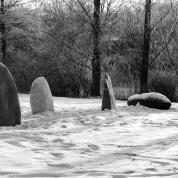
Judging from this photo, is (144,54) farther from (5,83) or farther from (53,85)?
(5,83)

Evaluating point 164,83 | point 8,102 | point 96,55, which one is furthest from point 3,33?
point 8,102

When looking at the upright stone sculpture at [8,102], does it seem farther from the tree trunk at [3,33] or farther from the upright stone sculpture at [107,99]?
the tree trunk at [3,33]

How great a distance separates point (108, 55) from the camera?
25391 millimetres

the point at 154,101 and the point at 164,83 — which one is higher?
the point at 164,83

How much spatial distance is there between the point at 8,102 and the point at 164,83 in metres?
13.3

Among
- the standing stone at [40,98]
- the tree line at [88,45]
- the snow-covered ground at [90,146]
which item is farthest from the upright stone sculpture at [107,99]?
the tree line at [88,45]

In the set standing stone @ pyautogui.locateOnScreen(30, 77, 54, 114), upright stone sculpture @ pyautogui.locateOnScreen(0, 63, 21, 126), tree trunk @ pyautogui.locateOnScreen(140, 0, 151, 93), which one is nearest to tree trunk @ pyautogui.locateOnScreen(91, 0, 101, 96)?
tree trunk @ pyautogui.locateOnScreen(140, 0, 151, 93)

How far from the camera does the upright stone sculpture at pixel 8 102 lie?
9.49 metres

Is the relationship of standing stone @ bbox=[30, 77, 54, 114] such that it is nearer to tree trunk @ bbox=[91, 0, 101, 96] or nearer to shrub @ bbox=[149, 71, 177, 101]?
shrub @ bbox=[149, 71, 177, 101]

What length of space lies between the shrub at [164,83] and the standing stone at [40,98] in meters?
10.3

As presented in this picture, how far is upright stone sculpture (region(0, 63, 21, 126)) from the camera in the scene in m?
9.49

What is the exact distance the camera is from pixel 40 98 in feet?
40.2

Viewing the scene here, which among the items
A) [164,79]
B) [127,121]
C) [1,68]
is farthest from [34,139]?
[164,79]

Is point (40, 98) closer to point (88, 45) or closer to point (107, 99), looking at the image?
point (107, 99)
